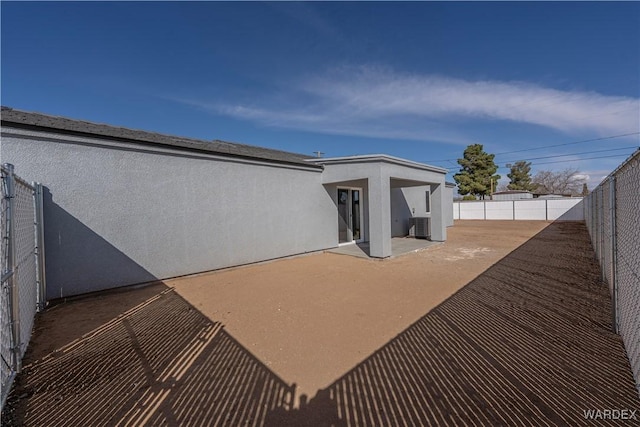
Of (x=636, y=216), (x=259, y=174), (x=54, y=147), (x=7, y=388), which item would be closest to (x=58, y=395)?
(x=7, y=388)

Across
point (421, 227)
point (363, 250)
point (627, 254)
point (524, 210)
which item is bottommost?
point (363, 250)

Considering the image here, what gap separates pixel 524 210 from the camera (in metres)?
22.1

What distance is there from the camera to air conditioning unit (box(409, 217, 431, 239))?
12.2 m

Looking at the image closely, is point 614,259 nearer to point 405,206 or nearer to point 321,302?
point 321,302

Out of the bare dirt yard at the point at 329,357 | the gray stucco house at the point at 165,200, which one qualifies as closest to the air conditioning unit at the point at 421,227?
the gray stucco house at the point at 165,200

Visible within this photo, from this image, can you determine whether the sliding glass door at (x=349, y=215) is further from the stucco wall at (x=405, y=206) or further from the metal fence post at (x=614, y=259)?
the metal fence post at (x=614, y=259)

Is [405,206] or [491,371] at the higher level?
[405,206]

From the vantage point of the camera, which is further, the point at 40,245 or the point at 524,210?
the point at 524,210

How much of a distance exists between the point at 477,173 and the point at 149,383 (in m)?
33.1

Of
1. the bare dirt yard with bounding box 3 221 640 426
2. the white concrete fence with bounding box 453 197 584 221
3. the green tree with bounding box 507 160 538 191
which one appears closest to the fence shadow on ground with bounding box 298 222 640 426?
the bare dirt yard with bounding box 3 221 640 426

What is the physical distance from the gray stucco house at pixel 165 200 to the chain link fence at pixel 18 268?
305mm

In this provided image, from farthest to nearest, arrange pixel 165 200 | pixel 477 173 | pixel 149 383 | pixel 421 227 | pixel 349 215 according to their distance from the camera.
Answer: pixel 477 173, pixel 421 227, pixel 349 215, pixel 165 200, pixel 149 383

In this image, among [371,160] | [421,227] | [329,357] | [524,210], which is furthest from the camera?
[524,210]

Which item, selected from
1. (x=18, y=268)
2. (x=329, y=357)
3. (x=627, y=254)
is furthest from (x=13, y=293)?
(x=627, y=254)
